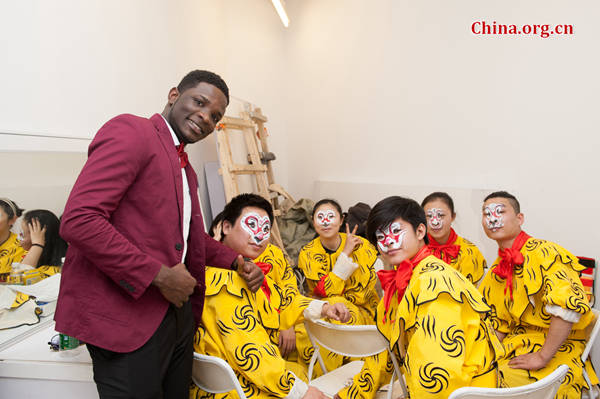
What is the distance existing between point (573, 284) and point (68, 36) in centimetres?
283

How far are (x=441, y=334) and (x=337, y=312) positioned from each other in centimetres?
67

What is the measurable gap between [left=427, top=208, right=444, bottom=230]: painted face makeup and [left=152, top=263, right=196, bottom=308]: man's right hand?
6.62 ft

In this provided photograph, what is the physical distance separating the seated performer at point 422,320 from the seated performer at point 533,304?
22.1 inches

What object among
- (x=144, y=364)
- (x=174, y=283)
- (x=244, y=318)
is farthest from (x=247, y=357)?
(x=174, y=283)

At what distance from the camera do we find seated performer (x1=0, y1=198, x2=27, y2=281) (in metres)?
1.80

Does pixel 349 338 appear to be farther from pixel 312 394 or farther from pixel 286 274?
pixel 286 274

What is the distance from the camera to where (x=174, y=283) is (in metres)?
1.19

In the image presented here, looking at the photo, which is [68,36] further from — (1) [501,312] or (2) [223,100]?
(1) [501,312]

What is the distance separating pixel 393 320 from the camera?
1.65 m

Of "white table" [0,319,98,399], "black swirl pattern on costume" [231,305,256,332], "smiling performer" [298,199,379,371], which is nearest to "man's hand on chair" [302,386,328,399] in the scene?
"black swirl pattern on costume" [231,305,256,332]

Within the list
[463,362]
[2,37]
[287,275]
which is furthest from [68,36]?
[463,362]

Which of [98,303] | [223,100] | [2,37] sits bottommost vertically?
[98,303]

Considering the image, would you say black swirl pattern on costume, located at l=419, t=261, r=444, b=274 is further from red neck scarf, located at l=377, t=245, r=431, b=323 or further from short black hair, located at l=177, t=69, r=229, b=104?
short black hair, located at l=177, t=69, r=229, b=104

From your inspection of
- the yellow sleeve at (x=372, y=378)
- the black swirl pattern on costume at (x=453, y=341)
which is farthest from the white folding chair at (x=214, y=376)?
the black swirl pattern on costume at (x=453, y=341)
